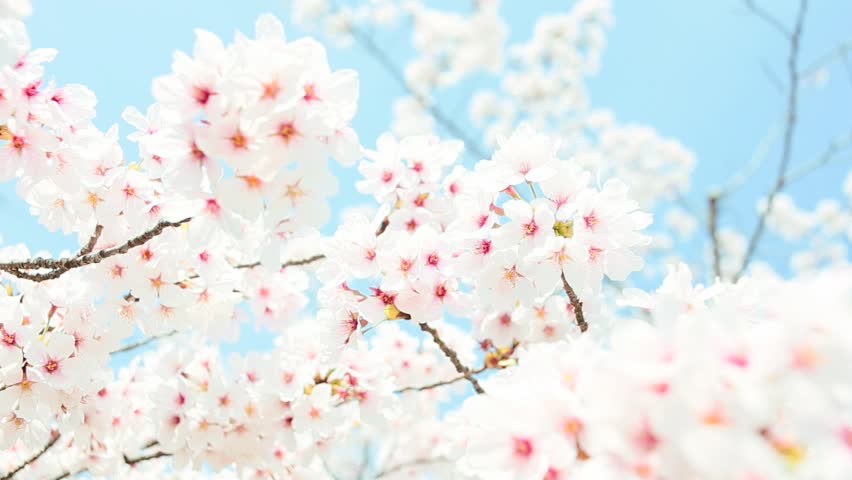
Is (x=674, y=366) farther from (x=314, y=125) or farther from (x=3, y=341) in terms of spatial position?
(x=3, y=341)

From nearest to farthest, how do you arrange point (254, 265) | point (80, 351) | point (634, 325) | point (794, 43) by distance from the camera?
1. point (634, 325)
2. point (80, 351)
3. point (254, 265)
4. point (794, 43)

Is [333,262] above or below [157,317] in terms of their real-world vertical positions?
above

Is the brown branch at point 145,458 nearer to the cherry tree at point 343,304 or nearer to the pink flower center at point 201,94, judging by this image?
the cherry tree at point 343,304

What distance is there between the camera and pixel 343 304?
2180 mm

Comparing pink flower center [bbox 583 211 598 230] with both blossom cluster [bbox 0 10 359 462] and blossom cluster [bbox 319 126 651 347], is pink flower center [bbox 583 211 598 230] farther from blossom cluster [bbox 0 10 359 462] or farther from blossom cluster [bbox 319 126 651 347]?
blossom cluster [bbox 0 10 359 462]

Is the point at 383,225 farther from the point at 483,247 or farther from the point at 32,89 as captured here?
the point at 32,89

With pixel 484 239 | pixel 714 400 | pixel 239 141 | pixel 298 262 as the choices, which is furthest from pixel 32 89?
pixel 714 400

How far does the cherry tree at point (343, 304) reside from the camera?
35.9 inches

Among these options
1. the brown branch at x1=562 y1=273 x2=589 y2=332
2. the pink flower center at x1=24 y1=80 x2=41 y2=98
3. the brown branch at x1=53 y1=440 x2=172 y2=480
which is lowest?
the brown branch at x1=53 y1=440 x2=172 y2=480

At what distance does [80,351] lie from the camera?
94.1 inches

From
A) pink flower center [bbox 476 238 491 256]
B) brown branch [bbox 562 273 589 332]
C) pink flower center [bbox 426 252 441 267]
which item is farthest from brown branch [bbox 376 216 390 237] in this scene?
brown branch [bbox 562 273 589 332]

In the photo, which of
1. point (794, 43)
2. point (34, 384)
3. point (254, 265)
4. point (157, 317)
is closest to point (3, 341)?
point (34, 384)

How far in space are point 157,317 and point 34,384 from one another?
1.64 ft

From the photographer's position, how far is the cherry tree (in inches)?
35.9
